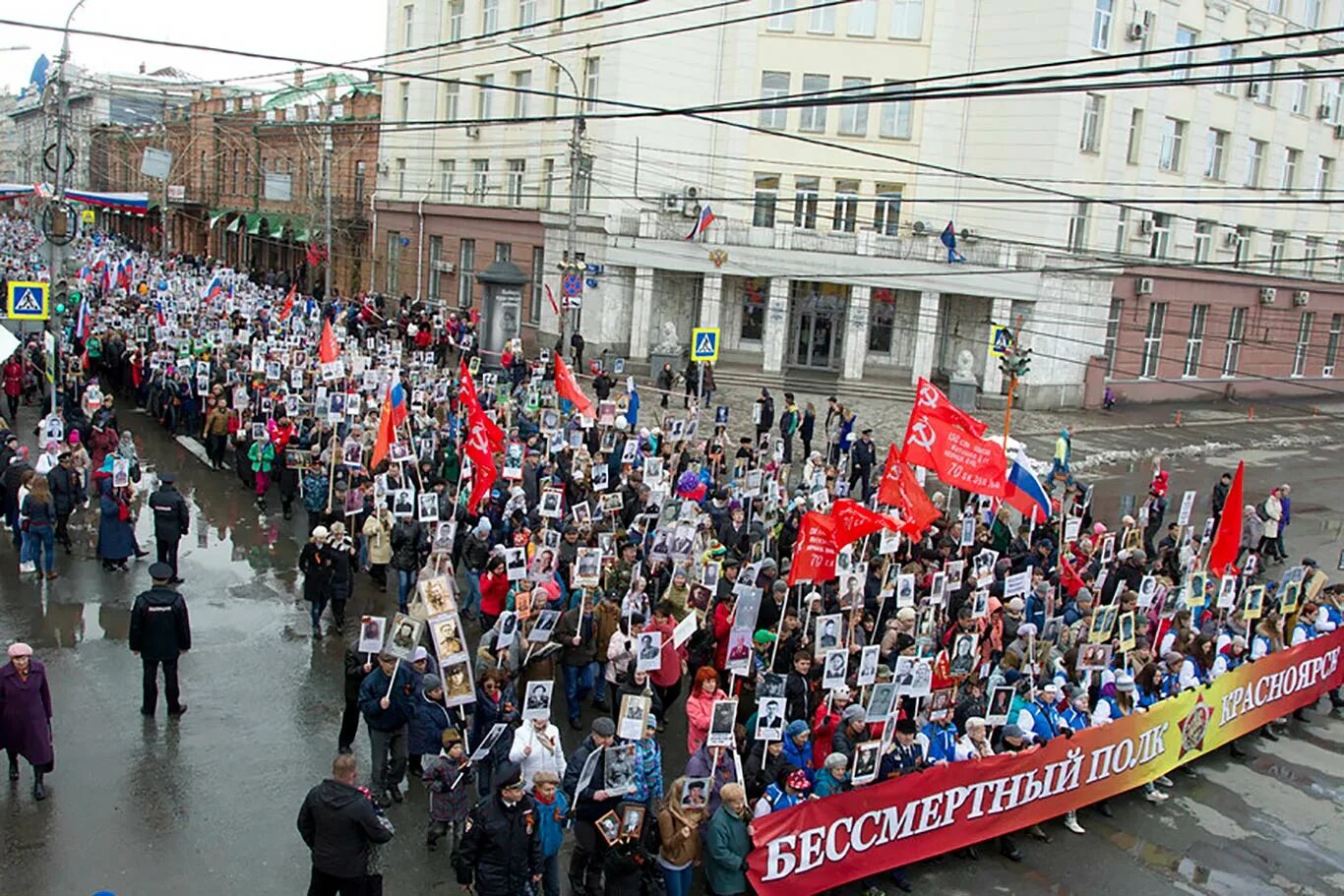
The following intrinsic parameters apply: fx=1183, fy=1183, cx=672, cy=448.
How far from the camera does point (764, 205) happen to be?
129 ft

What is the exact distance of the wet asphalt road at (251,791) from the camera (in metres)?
8.90

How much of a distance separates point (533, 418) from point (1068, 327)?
21270mm

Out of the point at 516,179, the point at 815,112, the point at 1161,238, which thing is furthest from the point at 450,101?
the point at 1161,238

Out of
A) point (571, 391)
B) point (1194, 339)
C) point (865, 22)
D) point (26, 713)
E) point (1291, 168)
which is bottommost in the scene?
point (26, 713)

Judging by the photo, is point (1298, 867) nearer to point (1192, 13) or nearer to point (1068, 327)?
point (1068, 327)

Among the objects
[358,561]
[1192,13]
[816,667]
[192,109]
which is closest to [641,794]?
[816,667]

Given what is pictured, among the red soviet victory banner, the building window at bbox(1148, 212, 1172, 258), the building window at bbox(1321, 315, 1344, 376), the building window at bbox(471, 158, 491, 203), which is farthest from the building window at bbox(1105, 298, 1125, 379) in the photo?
the red soviet victory banner

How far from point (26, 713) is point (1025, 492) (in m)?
12.8

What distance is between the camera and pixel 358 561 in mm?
15938

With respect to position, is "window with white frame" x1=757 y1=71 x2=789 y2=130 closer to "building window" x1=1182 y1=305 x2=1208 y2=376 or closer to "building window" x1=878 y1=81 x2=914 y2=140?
"building window" x1=878 y1=81 x2=914 y2=140

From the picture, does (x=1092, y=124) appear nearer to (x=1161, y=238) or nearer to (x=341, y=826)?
(x=1161, y=238)

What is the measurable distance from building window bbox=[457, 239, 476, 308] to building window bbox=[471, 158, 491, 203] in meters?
1.78

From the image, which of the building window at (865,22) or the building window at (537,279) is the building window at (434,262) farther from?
the building window at (865,22)

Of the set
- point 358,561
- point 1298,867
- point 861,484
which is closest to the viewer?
point 1298,867
